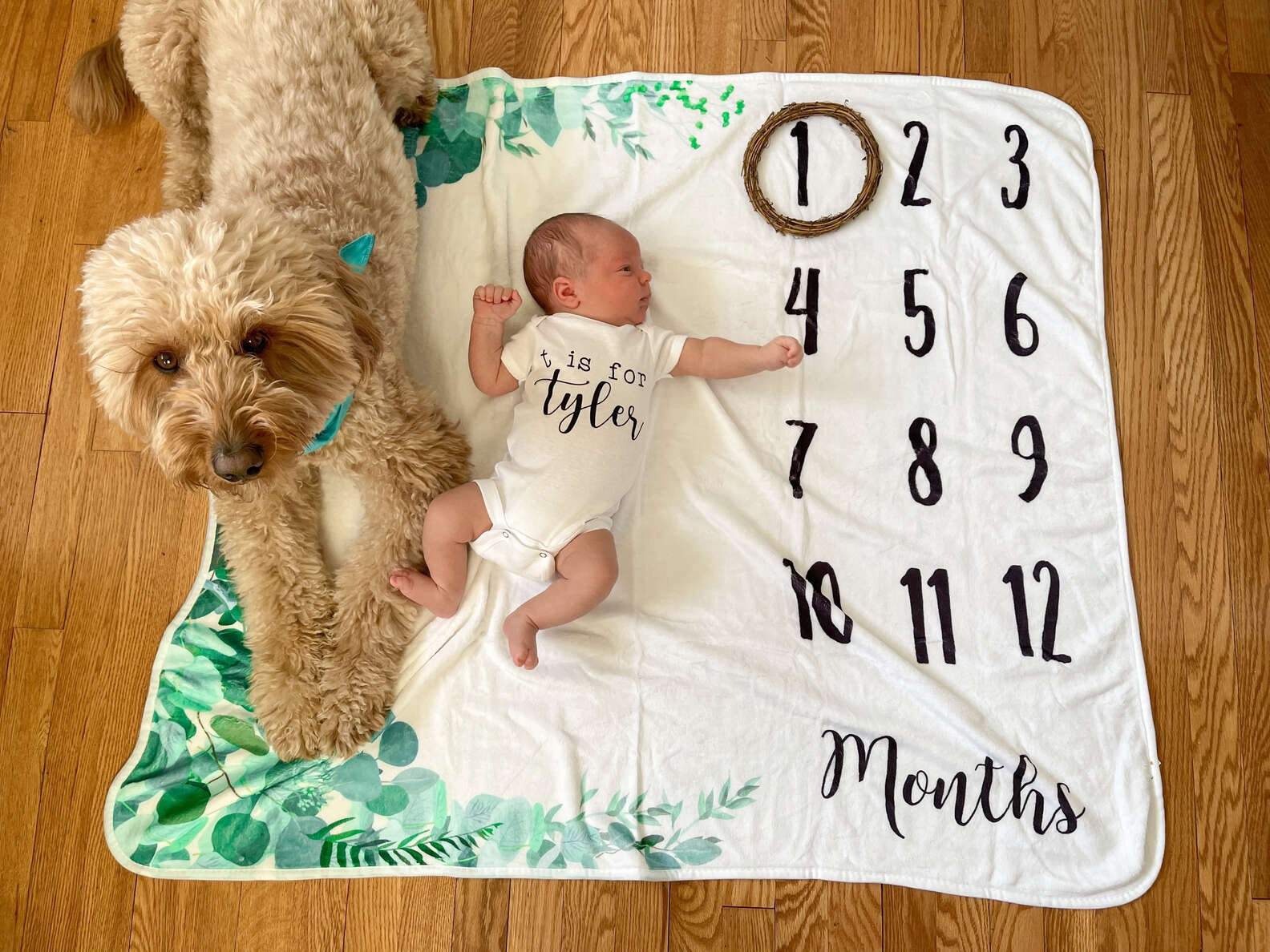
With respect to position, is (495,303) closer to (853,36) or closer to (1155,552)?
(853,36)

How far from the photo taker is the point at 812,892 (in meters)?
1.61

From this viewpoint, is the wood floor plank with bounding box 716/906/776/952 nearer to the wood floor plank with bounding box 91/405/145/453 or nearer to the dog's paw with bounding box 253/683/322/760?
the dog's paw with bounding box 253/683/322/760

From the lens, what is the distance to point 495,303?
1710 millimetres

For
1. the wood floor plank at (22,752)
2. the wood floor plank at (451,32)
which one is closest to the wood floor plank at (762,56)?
the wood floor plank at (451,32)

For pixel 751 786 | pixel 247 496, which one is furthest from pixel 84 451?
pixel 751 786

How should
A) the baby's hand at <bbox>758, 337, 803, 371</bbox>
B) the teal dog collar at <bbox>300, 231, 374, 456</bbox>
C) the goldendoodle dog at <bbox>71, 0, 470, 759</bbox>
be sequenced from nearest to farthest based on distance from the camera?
the goldendoodle dog at <bbox>71, 0, 470, 759</bbox> → the teal dog collar at <bbox>300, 231, 374, 456</bbox> → the baby's hand at <bbox>758, 337, 803, 371</bbox>

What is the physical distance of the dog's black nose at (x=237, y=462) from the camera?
1.23m

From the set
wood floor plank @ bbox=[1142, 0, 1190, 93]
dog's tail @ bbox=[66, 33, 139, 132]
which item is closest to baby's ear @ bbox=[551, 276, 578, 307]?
dog's tail @ bbox=[66, 33, 139, 132]

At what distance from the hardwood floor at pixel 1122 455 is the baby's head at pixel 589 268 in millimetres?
541

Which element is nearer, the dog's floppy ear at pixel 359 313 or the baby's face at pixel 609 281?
the dog's floppy ear at pixel 359 313

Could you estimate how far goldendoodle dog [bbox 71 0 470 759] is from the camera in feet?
4.03

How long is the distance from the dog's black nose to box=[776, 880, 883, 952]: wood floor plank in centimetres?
119

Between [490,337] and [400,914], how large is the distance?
3.66 ft

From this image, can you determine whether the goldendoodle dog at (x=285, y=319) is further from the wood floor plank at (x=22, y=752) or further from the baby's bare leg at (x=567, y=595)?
the wood floor plank at (x=22, y=752)
